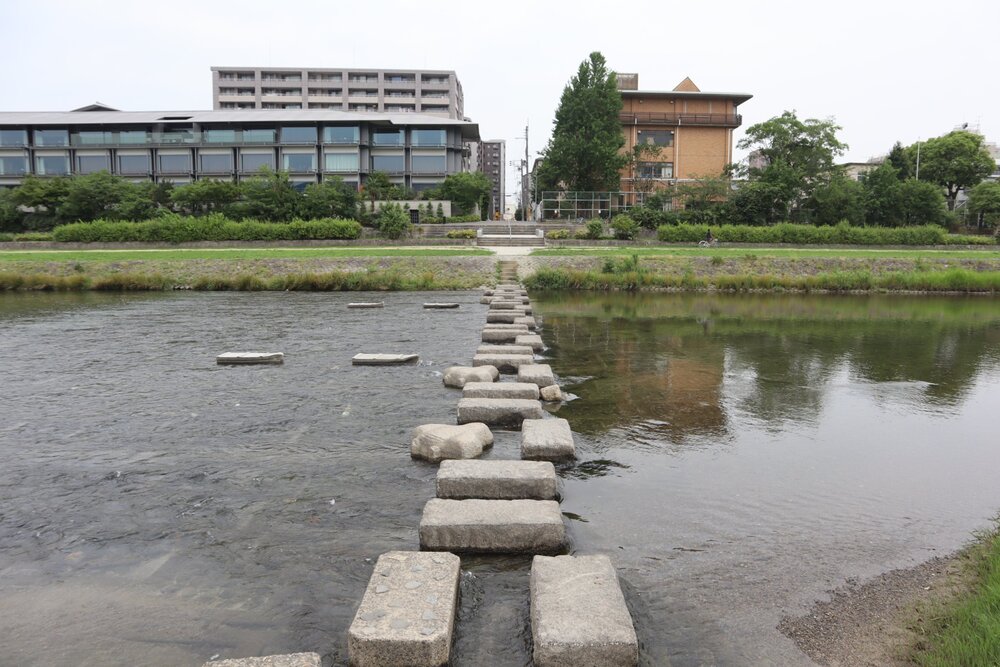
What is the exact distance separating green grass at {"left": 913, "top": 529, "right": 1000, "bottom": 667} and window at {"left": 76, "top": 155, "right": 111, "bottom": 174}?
248 ft

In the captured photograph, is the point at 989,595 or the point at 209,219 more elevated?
the point at 209,219

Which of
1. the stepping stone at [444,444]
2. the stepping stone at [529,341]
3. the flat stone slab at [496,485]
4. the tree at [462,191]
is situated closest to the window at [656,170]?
the tree at [462,191]

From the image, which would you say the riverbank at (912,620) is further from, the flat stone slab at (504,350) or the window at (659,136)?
the window at (659,136)

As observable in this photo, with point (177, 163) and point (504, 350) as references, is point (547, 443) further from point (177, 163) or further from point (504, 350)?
point (177, 163)

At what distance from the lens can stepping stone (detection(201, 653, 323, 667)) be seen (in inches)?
118

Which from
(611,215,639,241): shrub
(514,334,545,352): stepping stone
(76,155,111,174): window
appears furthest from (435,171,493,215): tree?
(514,334,545,352): stepping stone

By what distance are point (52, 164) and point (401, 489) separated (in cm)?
7621

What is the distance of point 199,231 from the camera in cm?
3884

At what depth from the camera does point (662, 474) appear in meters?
6.01

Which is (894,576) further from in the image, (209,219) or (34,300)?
(209,219)

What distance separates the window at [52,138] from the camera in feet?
216

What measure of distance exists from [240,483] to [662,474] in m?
3.52

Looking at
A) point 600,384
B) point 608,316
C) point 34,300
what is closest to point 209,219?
point 34,300

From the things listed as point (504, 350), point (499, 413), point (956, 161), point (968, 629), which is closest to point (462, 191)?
point (956, 161)
